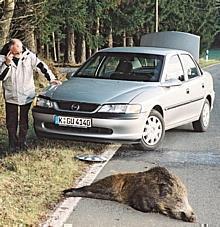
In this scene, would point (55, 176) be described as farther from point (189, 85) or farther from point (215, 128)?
point (215, 128)

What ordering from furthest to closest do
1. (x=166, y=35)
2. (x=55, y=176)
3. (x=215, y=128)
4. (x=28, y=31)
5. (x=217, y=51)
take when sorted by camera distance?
(x=217, y=51) → (x=166, y=35) → (x=28, y=31) → (x=215, y=128) → (x=55, y=176)

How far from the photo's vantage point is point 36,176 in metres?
6.91

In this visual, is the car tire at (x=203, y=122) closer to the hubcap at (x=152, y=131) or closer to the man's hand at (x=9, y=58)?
the hubcap at (x=152, y=131)

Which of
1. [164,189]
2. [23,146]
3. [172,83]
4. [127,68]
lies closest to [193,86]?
[172,83]

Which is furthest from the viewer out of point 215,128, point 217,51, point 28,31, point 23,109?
point 217,51

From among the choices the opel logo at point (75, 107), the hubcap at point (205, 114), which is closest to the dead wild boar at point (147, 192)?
the opel logo at point (75, 107)

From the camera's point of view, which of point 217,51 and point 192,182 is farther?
point 217,51

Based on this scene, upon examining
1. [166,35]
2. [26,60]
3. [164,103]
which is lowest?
[166,35]

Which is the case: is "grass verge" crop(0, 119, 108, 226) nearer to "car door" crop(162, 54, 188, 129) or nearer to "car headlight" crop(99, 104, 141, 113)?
"car headlight" crop(99, 104, 141, 113)

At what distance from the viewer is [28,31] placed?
1711 cm

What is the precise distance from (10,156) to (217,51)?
A: 61121mm

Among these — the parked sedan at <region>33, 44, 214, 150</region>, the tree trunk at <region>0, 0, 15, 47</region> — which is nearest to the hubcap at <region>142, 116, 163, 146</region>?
the parked sedan at <region>33, 44, 214, 150</region>

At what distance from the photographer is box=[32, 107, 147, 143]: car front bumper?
8.22 metres

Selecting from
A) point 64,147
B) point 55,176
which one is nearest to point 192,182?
point 55,176
